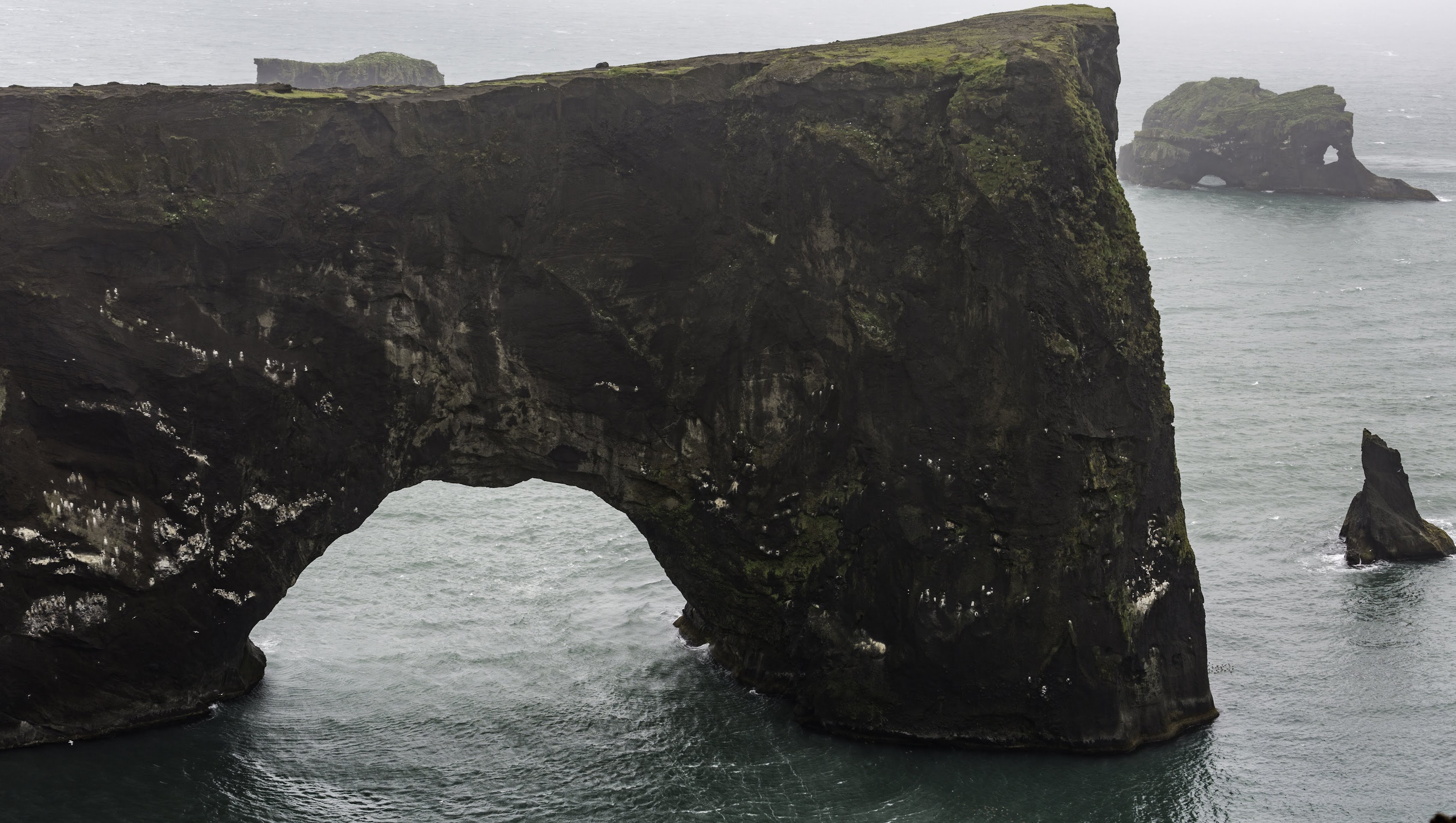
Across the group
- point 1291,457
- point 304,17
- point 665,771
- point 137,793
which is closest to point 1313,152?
point 1291,457

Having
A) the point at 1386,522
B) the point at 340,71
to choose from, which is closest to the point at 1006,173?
the point at 1386,522

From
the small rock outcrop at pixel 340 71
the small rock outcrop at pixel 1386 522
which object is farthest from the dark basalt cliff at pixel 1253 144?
the small rock outcrop at pixel 1386 522

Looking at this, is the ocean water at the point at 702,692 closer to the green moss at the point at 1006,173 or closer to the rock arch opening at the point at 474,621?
the rock arch opening at the point at 474,621

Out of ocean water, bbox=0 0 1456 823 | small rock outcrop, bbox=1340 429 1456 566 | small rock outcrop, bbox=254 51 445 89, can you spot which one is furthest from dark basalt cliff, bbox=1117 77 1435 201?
small rock outcrop, bbox=1340 429 1456 566

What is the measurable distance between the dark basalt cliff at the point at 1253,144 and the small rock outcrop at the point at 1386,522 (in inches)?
2458

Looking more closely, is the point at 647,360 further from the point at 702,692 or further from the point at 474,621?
the point at 474,621

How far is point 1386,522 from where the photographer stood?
40125mm

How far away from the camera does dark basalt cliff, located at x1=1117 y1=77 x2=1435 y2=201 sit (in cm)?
9669

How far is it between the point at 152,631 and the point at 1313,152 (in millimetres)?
88711

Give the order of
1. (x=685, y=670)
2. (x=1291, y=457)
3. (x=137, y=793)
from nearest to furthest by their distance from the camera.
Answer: (x=137, y=793) < (x=685, y=670) < (x=1291, y=457)

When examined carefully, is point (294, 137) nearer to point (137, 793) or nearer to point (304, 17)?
point (137, 793)

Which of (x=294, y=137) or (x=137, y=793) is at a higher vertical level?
(x=294, y=137)

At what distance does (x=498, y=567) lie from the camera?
39594 mm

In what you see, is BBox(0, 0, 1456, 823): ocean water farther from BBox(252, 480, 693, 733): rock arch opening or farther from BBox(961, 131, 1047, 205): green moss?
BBox(961, 131, 1047, 205): green moss
